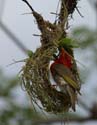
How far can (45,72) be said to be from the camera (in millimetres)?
3512

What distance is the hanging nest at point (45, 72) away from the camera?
349 centimetres

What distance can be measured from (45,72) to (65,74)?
16 cm

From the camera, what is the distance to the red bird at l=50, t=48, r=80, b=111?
3406 mm

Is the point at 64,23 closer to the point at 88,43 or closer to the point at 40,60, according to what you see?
the point at 40,60

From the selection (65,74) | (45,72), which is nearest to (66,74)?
(65,74)

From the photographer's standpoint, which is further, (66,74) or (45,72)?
(45,72)

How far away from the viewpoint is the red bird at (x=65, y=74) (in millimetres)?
3406

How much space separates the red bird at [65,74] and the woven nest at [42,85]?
43mm

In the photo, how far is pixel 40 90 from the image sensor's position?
348cm

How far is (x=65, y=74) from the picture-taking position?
3.40 metres

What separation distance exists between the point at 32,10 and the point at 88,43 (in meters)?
3.72

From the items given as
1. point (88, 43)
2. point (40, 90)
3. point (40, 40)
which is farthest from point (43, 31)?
point (88, 43)

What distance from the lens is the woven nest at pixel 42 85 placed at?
3.48 meters

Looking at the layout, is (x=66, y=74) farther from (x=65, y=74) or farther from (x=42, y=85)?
(x=42, y=85)
